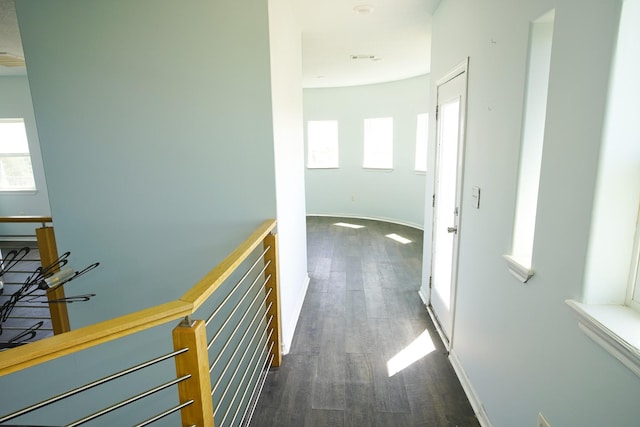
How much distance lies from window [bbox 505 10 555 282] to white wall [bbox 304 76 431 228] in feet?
15.4

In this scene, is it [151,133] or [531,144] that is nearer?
[531,144]

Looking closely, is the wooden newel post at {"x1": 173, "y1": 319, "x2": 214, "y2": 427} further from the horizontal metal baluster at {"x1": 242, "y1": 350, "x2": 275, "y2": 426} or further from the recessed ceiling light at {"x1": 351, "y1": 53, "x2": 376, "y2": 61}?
the recessed ceiling light at {"x1": 351, "y1": 53, "x2": 376, "y2": 61}

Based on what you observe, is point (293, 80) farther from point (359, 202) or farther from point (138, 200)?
point (359, 202)

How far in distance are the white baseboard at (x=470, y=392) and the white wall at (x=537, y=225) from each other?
0.13ft

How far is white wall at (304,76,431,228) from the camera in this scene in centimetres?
633

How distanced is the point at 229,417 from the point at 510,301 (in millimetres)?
2033

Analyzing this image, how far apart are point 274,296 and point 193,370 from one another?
4.13ft

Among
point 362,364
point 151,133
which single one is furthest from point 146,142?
point 362,364

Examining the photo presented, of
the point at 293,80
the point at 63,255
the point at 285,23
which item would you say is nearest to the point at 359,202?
the point at 293,80

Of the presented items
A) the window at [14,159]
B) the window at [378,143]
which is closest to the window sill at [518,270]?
the window at [378,143]

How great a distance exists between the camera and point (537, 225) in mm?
1394

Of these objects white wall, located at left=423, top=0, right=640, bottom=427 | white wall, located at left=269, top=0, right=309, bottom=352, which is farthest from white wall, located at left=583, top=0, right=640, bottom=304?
white wall, located at left=269, top=0, right=309, bottom=352

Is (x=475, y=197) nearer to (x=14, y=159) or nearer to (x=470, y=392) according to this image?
(x=470, y=392)

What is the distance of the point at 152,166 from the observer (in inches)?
99.8
